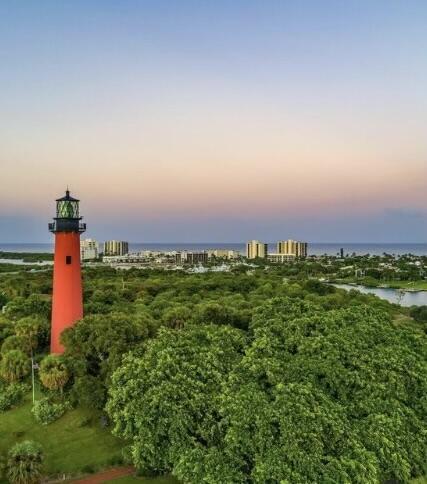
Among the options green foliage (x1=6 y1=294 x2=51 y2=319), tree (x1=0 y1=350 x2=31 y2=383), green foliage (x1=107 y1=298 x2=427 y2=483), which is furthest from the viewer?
green foliage (x1=6 y1=294 x2=51 y2=319)

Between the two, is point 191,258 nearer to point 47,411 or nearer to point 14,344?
point 14,344

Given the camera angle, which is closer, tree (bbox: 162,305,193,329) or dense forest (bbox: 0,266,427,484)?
dense forest (bbox: 0,266,427,484)

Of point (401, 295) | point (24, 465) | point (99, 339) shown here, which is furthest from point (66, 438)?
point (401, 295)

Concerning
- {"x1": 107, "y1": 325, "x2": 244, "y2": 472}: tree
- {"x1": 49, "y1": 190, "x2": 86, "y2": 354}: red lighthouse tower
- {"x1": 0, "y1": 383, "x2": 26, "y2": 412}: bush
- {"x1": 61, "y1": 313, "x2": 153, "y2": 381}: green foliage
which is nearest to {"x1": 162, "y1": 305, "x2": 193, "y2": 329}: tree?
{"x1": 61, "y1": 313, "x2": 153, "y2": 381}: green foliage

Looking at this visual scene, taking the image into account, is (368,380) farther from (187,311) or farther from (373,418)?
(187,311)

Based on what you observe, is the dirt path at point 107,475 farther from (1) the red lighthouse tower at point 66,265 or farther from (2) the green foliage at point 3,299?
(2) the green foliage at point 3,299

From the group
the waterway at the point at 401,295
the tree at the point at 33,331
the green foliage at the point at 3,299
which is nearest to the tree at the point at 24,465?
the tree at the point at 33,331

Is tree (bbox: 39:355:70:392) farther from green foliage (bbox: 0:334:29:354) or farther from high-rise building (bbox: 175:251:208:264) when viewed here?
high-rise building (bbox: 175:251:208:264)
